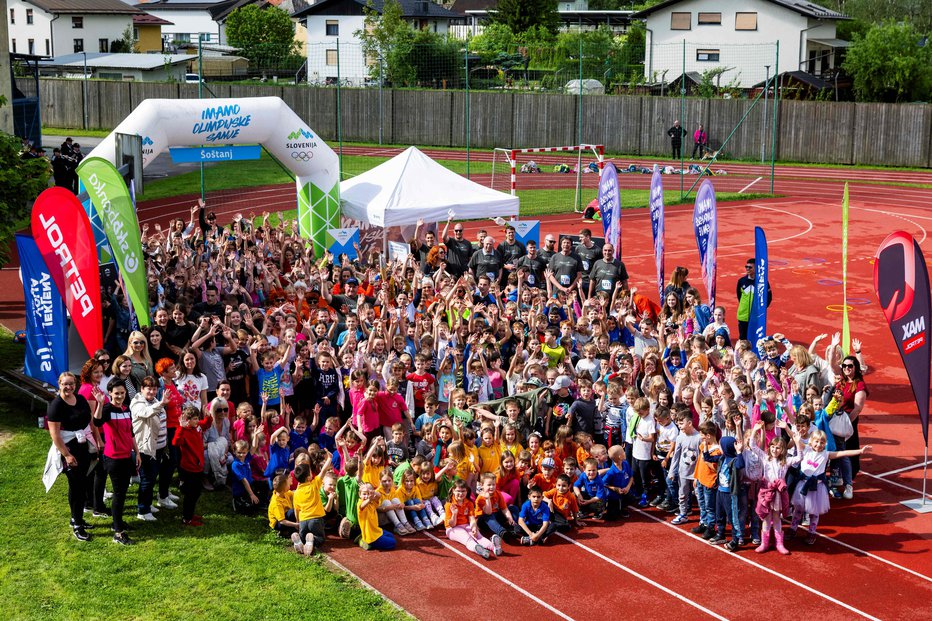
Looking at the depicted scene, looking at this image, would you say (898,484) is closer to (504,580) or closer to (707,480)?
(707,480)

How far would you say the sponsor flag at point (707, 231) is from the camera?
1681cm

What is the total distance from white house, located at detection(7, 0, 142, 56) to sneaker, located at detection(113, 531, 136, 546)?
2784 inches

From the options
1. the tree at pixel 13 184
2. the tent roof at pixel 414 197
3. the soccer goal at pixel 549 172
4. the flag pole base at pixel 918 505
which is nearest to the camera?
the flag pole base at pixel 918 505

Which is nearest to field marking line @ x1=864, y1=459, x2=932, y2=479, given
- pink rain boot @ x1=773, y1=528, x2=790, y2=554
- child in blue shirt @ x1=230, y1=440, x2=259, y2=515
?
pink rain boot @ x1=773, y1=528, x2=790, y2=554

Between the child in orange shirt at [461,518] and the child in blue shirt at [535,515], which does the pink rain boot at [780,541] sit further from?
the child in orange shirt at [461,518]

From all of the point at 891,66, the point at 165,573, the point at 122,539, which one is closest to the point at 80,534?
the point at 122,539

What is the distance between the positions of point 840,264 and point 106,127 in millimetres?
37624

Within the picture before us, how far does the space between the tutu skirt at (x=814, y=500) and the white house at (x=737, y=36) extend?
46.1 metres

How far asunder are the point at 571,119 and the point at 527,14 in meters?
31.1

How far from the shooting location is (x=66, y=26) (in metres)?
75.4

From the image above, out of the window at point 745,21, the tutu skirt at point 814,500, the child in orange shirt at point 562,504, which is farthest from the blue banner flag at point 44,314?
the window at point 745,21

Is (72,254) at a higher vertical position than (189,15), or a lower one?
lower

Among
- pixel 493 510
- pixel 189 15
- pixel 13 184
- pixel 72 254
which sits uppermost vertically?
pixel 189 15

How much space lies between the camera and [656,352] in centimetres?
1380
